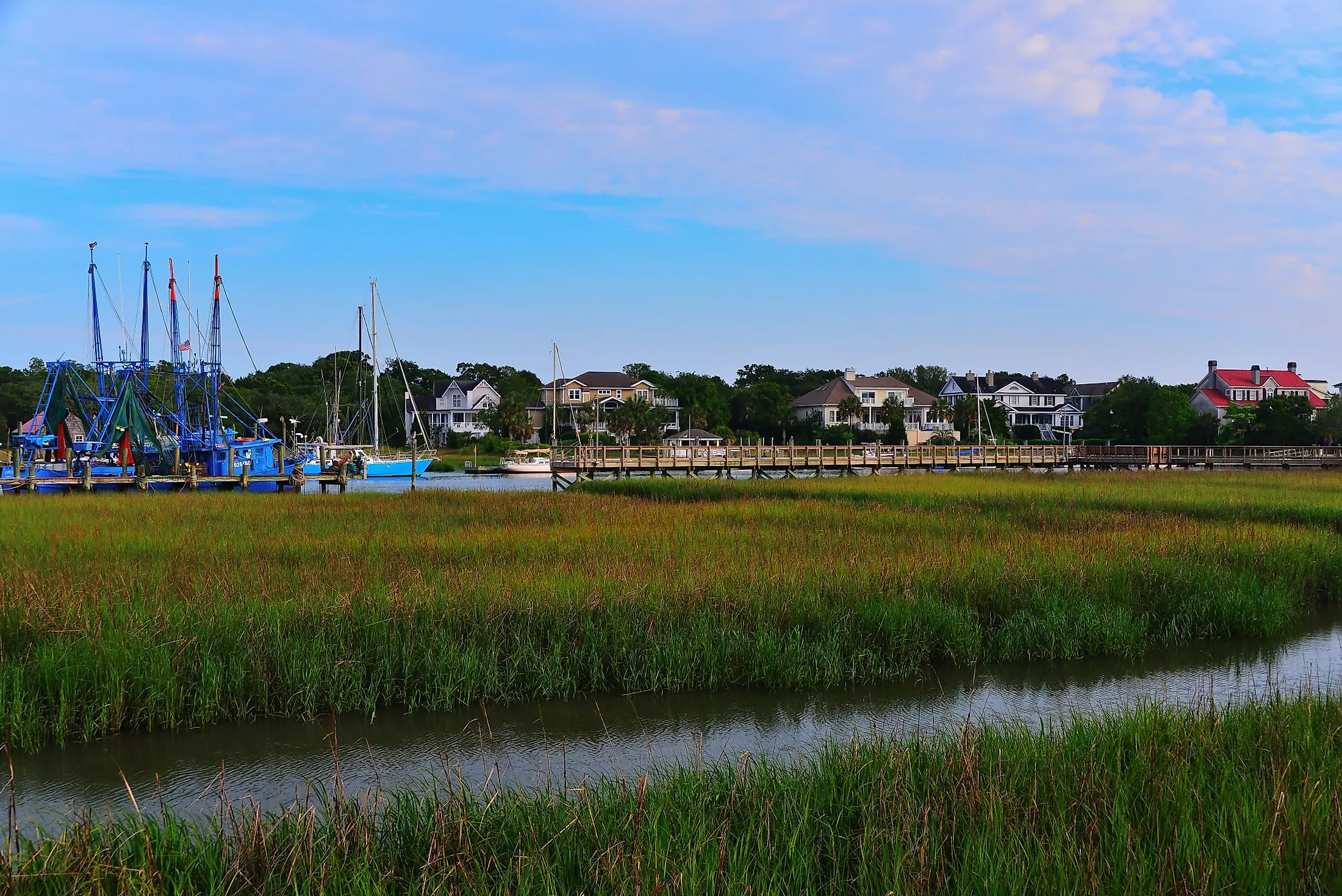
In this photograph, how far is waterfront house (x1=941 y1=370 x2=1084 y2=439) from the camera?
11294cm

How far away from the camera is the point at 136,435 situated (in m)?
42.0

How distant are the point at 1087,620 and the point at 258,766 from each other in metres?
10.4

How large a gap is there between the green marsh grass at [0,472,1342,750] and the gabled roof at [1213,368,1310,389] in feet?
279

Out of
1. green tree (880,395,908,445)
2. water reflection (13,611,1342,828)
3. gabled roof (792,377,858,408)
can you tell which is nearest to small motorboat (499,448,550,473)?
green tree (880,395,908,445)

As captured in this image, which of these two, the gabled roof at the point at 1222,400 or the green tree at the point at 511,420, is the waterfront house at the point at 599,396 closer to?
the green tree at the point at 511,420

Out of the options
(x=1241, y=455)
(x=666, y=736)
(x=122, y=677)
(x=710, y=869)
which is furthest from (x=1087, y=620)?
(x=1241, y=455)

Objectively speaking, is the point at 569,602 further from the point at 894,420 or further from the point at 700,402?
the point at 700,402

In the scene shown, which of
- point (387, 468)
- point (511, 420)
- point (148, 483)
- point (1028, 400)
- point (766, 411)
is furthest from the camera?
point (1028, 400)

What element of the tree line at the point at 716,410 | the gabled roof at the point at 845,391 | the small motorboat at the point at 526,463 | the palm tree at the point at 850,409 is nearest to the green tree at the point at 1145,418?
the tree line at the point at 716,410

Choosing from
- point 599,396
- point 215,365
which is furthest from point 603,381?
point 215,365

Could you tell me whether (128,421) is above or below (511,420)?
below

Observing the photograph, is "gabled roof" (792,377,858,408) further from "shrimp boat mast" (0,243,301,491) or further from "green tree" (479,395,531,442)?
"shrimp boat mast" (0,243,301,491)

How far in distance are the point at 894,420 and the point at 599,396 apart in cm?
3083

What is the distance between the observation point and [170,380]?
7719 cm
